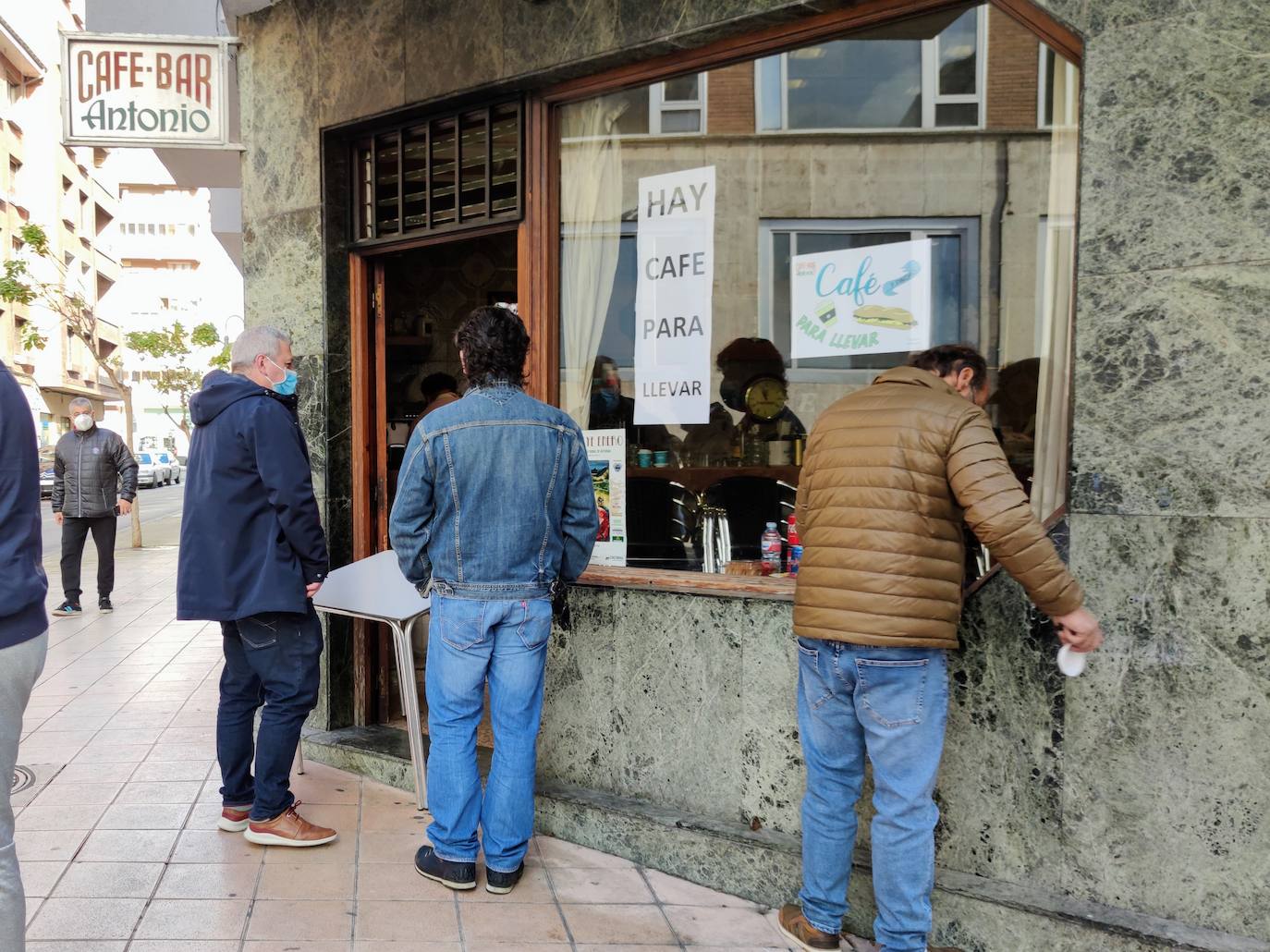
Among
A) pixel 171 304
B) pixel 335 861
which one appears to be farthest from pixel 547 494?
pixel 171 304

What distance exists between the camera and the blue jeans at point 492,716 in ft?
11.6

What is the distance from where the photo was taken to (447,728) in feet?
11.8

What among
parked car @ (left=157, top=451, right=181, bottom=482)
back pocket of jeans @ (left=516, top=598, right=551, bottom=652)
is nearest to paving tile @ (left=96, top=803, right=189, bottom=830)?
back pocket of jeans @ (left=516, top=598, right=551, bottom=652)

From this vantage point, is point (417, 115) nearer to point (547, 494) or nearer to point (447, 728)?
point (547, 494)

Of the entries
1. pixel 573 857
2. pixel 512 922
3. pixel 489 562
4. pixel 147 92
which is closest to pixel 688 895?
pixel 573 857

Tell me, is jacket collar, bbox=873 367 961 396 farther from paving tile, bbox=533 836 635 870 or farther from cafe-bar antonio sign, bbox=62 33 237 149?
cafe-bar antonio sign, bbox=62 33 237 149

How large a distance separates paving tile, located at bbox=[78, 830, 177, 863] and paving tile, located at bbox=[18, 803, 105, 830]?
15cm

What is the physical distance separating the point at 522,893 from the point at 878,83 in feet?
10.6

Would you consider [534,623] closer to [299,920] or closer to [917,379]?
[299,920]

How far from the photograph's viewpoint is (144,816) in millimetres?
4309

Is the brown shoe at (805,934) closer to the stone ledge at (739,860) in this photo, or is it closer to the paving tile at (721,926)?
the paving tile at (721,926)

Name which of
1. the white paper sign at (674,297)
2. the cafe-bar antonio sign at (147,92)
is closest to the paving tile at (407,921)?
the white paper sign at (674,297)

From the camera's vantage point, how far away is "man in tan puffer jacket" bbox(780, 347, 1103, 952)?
2.78 meters

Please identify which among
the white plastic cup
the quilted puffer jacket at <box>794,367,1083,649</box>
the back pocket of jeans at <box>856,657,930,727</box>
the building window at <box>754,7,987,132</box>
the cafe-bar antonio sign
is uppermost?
the cafe-bar antonio sign
